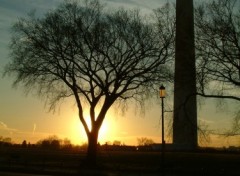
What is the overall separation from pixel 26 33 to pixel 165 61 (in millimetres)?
11752

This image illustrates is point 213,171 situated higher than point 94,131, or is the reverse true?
point 94,131

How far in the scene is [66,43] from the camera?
137ft

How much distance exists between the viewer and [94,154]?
4262 centimetres

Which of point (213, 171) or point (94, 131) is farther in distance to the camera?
point (94, 131)

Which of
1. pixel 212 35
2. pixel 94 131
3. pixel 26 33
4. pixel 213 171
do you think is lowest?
pixel 213 171

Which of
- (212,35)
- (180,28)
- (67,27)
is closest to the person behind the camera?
(212,35)

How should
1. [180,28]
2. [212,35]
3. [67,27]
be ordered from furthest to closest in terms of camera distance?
[67,27] → [180,28] → [212,35]

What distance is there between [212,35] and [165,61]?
10903mm

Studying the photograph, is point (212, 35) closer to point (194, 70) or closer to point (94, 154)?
point (194, 70)

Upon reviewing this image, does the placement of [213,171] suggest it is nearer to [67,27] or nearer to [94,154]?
[94,154]

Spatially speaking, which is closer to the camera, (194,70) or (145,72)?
(194,70)

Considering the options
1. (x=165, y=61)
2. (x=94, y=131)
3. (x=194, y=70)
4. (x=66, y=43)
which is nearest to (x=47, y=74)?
(x=66, y=43)

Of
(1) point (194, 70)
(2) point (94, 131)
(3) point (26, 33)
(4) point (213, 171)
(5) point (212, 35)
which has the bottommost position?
(4) point (213, 171)

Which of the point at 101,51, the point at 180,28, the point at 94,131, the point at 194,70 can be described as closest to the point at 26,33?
the point at 101,51
